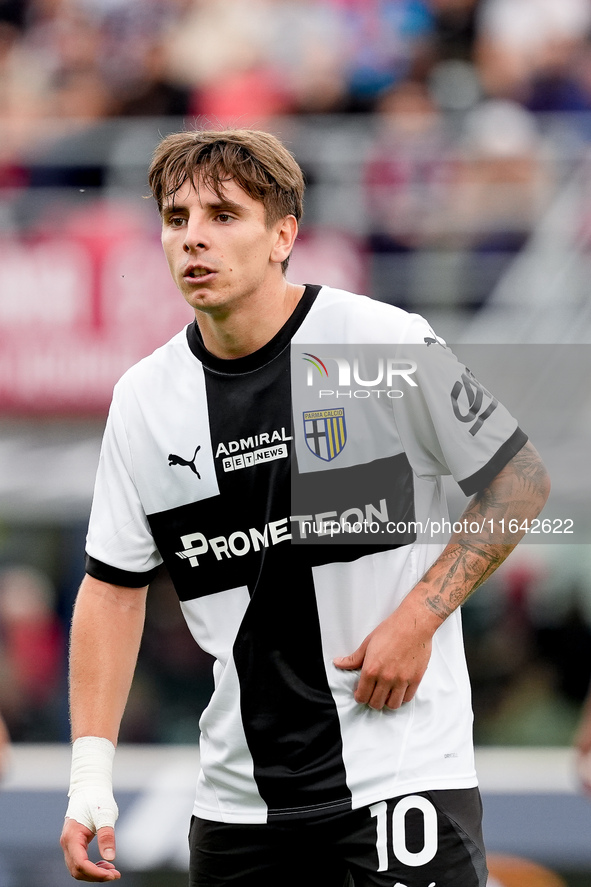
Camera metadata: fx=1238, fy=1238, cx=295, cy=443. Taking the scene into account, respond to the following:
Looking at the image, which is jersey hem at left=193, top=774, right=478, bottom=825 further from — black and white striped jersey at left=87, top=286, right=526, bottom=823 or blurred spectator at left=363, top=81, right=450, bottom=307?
blurred spectator at left=363, top=81, right=450, bottom=307

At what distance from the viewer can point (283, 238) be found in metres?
3.26

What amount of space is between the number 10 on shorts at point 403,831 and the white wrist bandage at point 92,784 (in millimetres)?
661

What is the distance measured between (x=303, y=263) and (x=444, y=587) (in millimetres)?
4813

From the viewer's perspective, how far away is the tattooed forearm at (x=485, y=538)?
2.96m

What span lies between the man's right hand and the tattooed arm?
69 centimetres

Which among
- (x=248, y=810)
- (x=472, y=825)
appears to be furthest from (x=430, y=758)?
(x=248, y=810)

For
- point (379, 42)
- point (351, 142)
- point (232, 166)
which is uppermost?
point (379, 42)

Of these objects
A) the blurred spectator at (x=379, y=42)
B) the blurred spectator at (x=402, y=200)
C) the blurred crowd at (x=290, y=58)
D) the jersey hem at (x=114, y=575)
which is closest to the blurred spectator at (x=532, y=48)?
the blurred crowd at (x=290, y=58)

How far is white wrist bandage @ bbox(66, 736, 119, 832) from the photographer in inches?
120

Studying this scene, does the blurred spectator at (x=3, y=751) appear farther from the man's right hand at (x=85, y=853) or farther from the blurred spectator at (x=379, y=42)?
the blurred spectator at (x=379, y=42)

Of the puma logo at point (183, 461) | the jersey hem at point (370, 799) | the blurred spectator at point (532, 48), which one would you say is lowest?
the jersey hem at point (370, 799)

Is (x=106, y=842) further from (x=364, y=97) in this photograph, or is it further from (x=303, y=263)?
(x=364, y=97)

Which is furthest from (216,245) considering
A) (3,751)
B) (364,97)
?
(364,97)

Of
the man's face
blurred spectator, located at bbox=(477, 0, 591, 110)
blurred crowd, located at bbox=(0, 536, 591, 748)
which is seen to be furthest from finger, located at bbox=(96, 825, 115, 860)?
blurred crowd, located at bbox=(0, 536, 591, 748)
